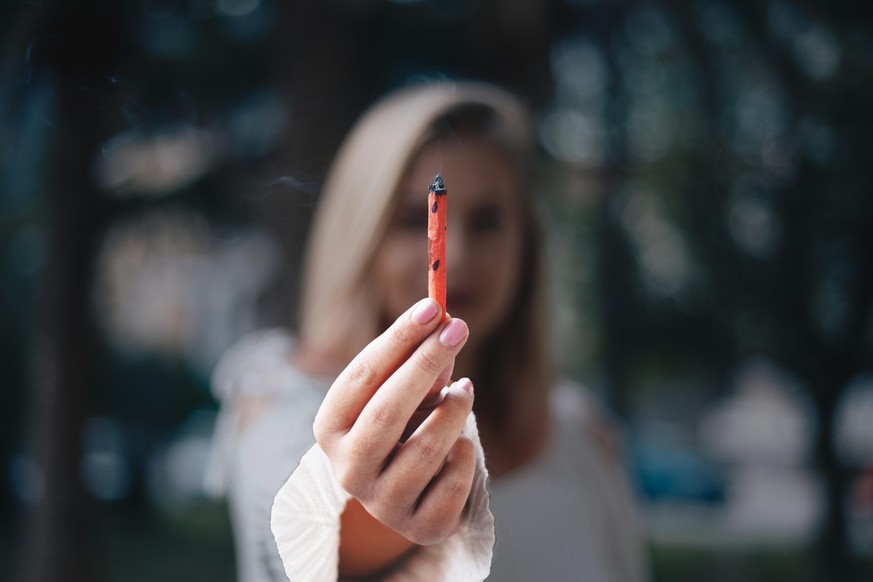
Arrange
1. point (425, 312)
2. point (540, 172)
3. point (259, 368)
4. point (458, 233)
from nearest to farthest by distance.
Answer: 1. point (425, 312)
2. point (458, 233)
3. point (259, 368)
4. point (540, 172)

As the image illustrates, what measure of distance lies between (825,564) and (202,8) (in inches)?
201

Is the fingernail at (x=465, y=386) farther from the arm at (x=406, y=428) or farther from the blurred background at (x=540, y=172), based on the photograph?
the blurred background at (x=540, y=172)

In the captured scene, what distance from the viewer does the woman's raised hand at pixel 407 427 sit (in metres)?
0.70

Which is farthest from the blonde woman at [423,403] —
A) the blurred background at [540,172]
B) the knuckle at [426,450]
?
the blurred background at [540,172]

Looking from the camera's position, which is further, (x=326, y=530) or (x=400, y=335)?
(x=326, y=530)

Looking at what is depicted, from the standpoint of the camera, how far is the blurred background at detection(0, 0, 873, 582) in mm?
3576

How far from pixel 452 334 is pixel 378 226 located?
0.58 m

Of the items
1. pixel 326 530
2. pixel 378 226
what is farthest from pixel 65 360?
pixel 326 530

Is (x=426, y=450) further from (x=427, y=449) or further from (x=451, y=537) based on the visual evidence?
(x=451, y=537)

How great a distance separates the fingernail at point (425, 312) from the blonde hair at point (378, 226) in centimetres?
52

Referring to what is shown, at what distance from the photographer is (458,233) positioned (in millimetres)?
1156

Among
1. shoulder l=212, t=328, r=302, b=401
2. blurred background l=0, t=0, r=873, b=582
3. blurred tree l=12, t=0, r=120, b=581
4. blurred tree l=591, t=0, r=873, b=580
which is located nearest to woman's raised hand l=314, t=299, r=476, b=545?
shoulder l=212, t=328, r=302, b=401

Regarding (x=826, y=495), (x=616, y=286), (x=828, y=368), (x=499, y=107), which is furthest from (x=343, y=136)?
(x=616, y=286)

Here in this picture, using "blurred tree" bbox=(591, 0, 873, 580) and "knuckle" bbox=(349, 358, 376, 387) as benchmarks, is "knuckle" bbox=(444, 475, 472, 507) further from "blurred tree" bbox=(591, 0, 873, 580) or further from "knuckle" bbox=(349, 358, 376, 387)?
"blurred tree" bbox=(591, 0, 873, 580)
